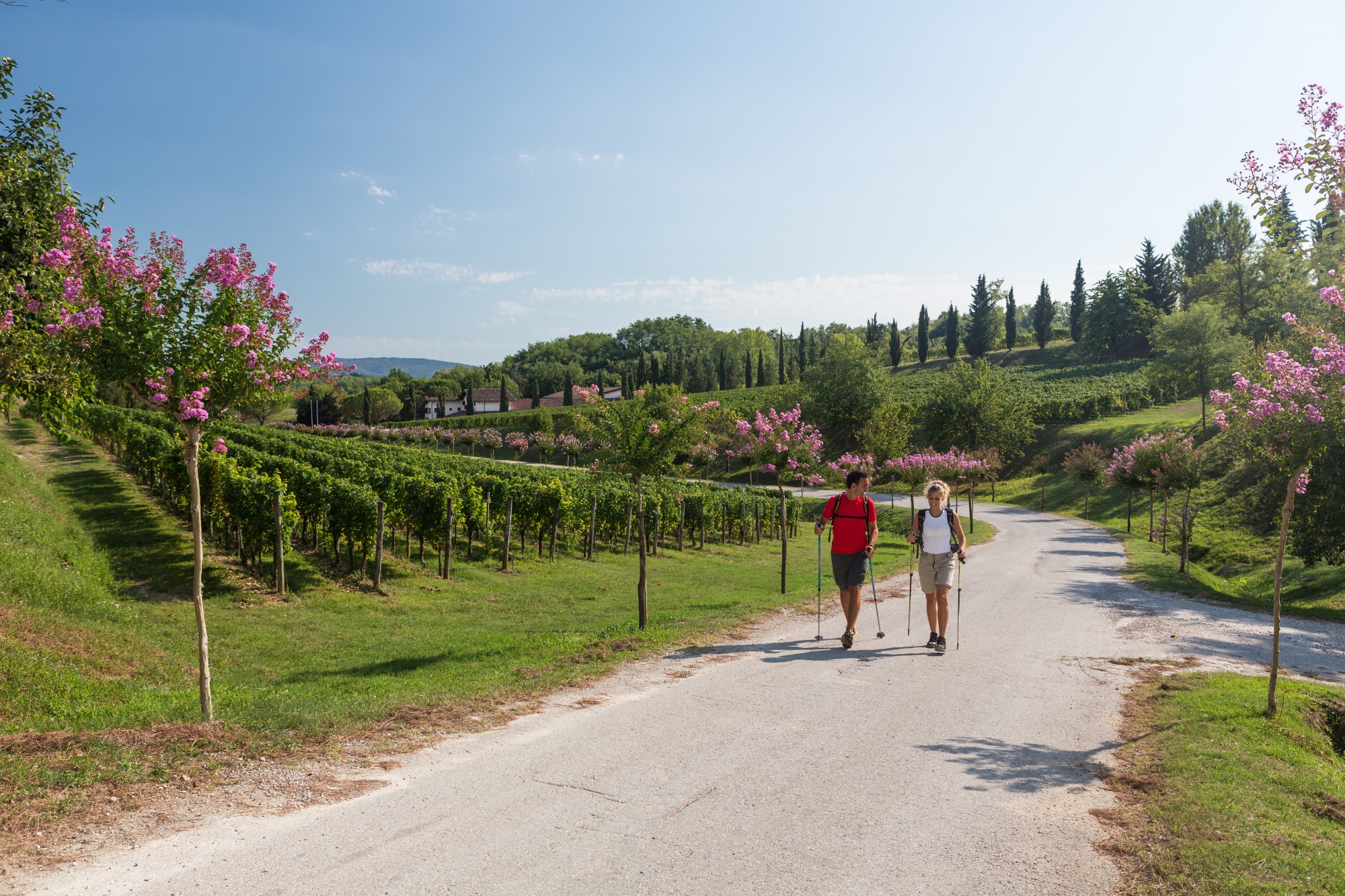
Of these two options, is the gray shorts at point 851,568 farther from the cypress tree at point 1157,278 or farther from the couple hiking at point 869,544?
the cypress tree at point 1157,278

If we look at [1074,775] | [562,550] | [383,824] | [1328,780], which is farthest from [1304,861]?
[562,550]

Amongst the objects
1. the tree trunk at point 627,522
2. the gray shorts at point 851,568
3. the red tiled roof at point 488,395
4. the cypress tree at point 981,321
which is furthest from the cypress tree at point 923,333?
the gray shorts at point 851,568

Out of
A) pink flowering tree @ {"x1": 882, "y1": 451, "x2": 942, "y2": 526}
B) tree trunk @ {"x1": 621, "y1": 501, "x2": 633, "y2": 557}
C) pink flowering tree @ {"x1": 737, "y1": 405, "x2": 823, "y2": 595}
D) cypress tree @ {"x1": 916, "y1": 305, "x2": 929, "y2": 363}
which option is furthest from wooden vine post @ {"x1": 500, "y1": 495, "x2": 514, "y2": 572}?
cypress tree @ {"x1": 916, "y1": 305, "x2": 929, "y2": 363}

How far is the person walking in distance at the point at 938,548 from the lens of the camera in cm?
891

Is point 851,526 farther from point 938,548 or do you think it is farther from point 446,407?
point 446,407

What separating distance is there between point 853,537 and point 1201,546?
26.5 m

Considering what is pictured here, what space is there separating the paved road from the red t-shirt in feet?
4.58

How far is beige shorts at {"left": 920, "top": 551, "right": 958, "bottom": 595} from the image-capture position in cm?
904

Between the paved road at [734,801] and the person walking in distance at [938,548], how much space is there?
2.05ft

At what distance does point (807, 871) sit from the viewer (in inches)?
157

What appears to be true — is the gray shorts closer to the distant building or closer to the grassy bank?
the grassy bank

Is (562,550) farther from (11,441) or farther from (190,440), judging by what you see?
(11,441)

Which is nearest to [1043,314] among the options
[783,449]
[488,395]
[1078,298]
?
[1078,298]

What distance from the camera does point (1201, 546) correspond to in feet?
91.5
